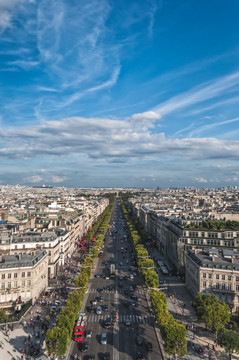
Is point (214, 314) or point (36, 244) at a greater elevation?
point (36, 244)

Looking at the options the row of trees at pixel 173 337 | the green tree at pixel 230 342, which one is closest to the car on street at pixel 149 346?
the row of trees at pixel 173 337

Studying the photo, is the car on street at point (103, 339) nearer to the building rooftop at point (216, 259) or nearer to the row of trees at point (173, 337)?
the row of trees at point (173, 337)

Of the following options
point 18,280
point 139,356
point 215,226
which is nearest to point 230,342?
point 139,356

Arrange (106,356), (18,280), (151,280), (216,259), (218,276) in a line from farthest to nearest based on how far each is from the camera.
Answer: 1. (151,280)
2. (216,259)
3. (218,276)
4. (18,280)
5. (106,356)


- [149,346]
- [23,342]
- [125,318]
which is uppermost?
[149,346]

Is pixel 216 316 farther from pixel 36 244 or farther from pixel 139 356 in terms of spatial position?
pixel 36 244

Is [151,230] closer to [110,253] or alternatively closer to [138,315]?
[110,253]
